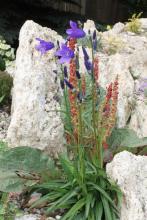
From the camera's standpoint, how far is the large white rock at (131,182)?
3.66 metres

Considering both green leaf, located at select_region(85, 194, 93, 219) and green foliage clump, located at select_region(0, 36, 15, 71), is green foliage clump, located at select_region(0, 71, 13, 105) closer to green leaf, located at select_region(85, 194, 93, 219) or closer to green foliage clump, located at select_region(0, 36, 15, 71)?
green foliage clump, located at select_region(0, 36, 15, 71)

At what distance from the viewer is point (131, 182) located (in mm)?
3762

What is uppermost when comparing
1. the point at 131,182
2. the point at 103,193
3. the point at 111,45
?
the point at 111,45

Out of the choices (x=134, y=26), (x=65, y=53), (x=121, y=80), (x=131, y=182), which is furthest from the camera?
(x=134, y=26)

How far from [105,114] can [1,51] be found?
2.78m

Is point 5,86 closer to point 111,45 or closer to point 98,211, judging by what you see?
point 111,45

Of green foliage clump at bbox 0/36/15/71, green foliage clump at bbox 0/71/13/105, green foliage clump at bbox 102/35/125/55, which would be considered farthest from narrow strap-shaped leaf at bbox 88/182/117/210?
green foliage clump at bbox 0/36/15/71

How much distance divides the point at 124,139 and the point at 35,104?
0.78 meters

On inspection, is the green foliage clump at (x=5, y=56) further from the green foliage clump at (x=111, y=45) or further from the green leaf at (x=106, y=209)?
the green leaf at (x=106, y=209)

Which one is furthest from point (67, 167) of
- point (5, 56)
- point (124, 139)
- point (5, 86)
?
point (5, 56)

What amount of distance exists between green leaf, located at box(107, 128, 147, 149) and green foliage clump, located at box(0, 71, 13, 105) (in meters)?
1.33

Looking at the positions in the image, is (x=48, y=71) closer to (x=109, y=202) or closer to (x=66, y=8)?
(x=109, y=202)

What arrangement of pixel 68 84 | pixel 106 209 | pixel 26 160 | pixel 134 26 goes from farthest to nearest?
pixel 134 26
pixel 26 160
pixel 106 209
pixel 68 84

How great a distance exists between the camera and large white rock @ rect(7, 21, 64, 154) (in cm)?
442
